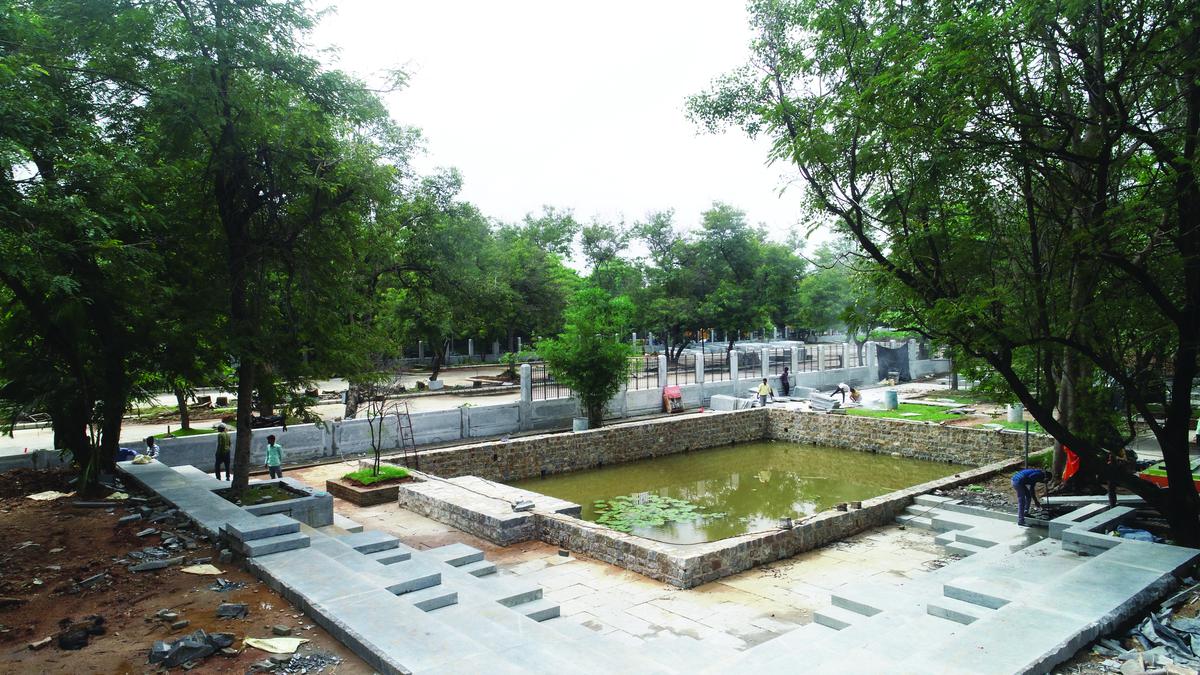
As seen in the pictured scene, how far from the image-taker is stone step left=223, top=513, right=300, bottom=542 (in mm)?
7707

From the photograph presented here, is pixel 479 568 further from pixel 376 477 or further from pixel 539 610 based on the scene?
pixel 376 477

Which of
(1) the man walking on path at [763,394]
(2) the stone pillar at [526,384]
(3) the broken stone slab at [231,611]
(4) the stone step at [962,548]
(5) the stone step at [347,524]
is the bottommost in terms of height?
(4) the stone step at [962,548]

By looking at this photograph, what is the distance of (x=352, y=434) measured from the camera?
17.4m

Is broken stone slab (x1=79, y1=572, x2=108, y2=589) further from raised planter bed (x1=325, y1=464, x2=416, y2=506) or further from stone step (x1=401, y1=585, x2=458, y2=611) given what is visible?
raised planter bed (x1=325, y1=464, x2=416, y2=506)

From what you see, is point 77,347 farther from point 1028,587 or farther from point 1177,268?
point 1177,268

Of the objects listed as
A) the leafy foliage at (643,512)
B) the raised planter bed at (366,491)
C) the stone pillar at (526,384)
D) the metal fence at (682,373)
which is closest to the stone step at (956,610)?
the leafy foliage at (643,512)

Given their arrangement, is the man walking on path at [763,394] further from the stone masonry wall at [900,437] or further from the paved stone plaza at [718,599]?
the paved stone plaza at [718,599]

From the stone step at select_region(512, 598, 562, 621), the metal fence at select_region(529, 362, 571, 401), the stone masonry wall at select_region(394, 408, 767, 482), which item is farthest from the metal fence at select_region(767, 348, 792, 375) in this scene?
the stone step at select_region(512, 598, 562, 621)

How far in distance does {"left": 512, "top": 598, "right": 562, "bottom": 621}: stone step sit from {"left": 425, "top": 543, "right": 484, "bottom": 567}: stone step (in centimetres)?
195

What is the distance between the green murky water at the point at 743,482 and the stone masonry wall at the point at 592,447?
0.31 m

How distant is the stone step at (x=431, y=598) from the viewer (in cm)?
639

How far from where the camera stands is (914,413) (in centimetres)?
2291

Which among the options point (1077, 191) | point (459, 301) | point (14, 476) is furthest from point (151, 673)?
point (459, 301)

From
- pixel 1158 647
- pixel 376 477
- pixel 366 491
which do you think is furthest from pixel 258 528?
pixel 1158 647
